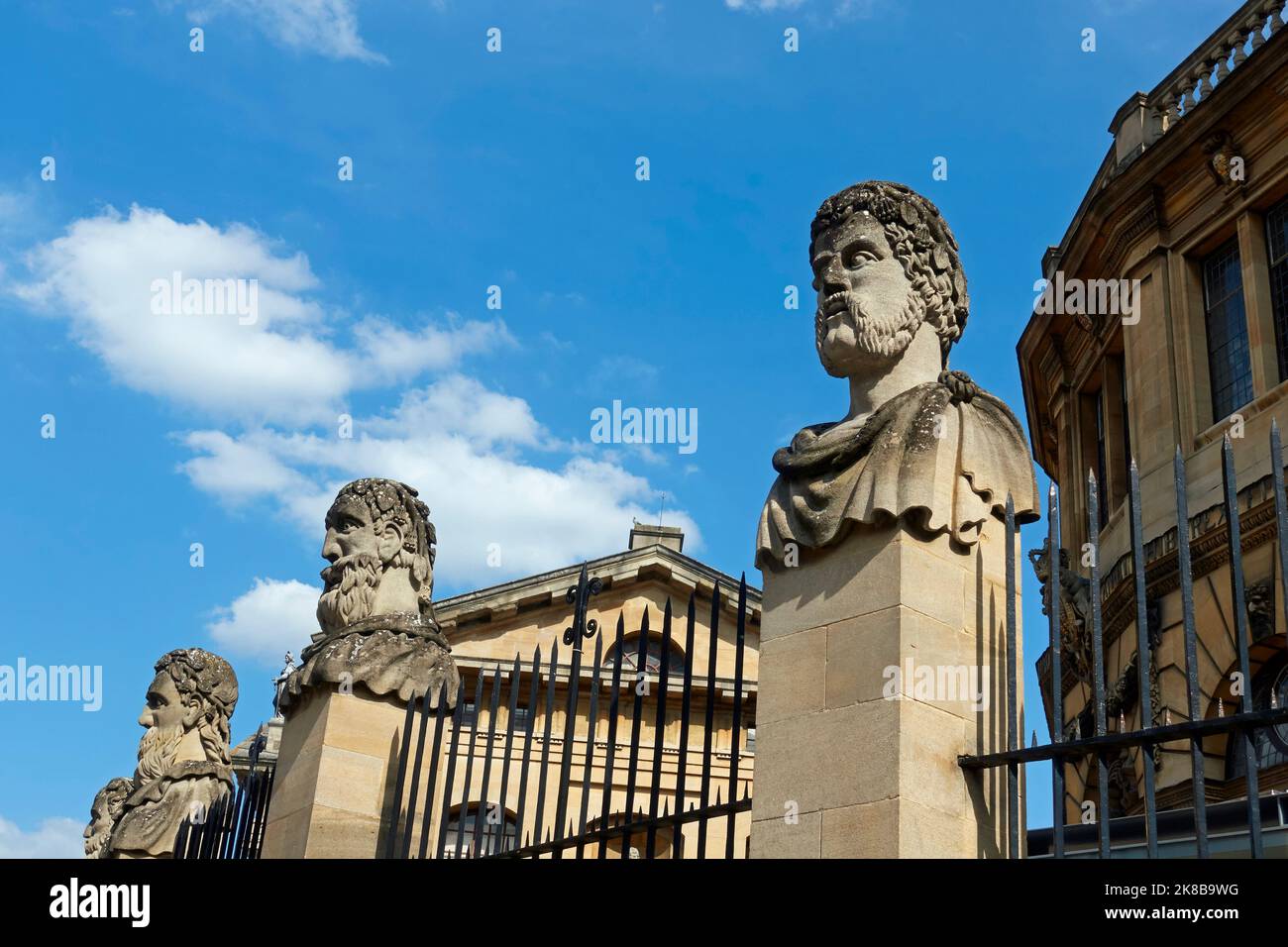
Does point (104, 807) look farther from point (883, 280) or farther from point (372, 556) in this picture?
point (883, 280)

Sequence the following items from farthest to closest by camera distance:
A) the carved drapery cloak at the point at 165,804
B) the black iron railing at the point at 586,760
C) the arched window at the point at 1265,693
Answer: the arched window at the point at 1265,693
the carved drapery cloak at the point at 165,804
the black iron railing at the point at 586,760

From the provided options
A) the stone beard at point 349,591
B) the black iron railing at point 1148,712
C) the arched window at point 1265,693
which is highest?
the arched window at point 1265,693

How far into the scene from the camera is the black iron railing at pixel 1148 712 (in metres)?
4.13

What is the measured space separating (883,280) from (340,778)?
4231 millimetres

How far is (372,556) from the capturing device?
354 inches

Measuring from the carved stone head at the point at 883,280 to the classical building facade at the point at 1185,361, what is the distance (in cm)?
1146

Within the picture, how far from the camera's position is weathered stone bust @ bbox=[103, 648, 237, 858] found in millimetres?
12188

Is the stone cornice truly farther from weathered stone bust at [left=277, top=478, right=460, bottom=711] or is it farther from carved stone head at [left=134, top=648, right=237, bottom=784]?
weathered stone bust at [left=277, top=478, right=460, bottom=711]

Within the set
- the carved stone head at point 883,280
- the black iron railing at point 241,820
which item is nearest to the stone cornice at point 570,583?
the black iron railing at point 241,820

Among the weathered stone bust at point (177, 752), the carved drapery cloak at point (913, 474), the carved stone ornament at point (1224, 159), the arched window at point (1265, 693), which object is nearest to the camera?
the carved drapery cloak at point (913, 474)

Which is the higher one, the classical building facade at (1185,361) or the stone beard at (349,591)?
the classical building facade at (1185,361)

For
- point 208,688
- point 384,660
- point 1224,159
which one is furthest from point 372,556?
point 1224,159

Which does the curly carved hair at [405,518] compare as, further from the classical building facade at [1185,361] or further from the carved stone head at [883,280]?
the classical building facade at [1185,361]
